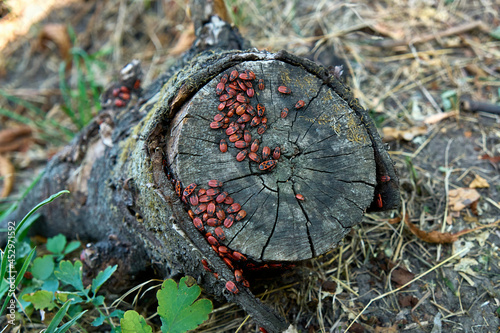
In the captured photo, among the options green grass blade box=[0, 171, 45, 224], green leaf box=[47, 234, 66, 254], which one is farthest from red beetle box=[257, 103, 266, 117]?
green grass blade box=[0, 171, 45, 224]

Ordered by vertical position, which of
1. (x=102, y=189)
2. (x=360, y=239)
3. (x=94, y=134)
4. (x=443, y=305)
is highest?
(x=94, y=134)

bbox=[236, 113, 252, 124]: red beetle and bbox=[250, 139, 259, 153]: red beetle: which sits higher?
bbox=[236, 113, 252, 124]: red beetle

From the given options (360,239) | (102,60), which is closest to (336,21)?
(360,239)

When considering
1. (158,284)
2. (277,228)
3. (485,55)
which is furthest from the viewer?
(485,55)

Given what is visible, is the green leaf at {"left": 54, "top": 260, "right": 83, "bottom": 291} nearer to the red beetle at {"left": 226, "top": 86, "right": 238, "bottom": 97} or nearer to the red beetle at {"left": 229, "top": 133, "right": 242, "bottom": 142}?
the red beetle at {"left": 229, "top": 133, "right": 242, "bottom": 142}

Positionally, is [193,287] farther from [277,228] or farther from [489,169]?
[489,169]

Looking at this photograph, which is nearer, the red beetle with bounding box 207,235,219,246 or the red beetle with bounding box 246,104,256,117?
the red beetle with bounding box 207,235,219,246

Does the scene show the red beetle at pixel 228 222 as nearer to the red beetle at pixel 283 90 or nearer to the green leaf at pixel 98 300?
the red beetle at pixel 283 90
